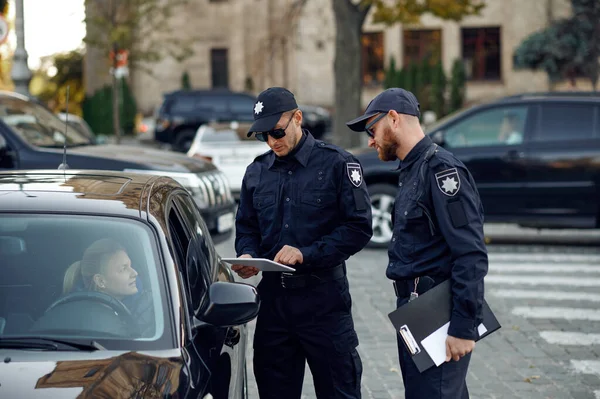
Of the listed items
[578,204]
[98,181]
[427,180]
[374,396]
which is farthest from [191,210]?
[578,204]

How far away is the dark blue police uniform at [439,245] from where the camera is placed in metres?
3.94

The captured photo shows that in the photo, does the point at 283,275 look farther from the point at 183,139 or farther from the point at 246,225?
the point at 183,139

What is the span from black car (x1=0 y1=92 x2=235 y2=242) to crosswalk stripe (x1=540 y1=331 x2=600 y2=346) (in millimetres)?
3526

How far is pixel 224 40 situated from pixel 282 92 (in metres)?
40.6

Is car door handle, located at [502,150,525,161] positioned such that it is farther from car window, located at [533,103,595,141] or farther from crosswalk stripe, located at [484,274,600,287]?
crosswalk stripe, located at [484,274,600,287]

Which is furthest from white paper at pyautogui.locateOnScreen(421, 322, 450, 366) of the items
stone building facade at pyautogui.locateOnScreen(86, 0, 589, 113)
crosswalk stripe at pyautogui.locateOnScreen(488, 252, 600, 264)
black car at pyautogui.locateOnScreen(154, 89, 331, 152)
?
stone building facade at pyautogui.locateOnScreen(86, 0, 589, 113)

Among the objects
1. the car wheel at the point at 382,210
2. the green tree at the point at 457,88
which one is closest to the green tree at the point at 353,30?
the car wheel at the point at 382,210

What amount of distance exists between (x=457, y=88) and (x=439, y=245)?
114 ft

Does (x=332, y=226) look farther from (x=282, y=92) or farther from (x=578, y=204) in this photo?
(x=578, y=204)

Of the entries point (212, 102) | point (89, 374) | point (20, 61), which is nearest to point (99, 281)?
point (89, 374)

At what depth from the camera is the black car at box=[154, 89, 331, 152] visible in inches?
1176

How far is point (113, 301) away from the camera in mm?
3844

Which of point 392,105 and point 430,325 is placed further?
point 392,105

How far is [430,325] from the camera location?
4.05 meters
